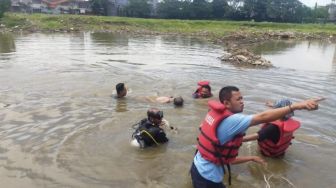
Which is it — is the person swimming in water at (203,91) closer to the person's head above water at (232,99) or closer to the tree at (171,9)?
the person's head above water at (232,99)

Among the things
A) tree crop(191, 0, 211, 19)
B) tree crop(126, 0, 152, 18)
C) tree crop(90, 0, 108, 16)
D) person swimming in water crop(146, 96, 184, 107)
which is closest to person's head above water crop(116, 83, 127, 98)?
person swimming in water crop(146, 96, 184, 107)

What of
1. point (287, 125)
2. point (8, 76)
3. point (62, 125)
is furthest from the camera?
point (8, 76)

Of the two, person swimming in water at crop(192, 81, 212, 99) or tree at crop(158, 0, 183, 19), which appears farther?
tree at crop(158, 0, 183, 19)

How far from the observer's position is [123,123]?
10234 mm

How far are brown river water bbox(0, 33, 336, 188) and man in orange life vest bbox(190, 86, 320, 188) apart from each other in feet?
5.92

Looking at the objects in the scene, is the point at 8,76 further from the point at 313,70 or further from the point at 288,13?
the point at 288,13

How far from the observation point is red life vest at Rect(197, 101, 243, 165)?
486cm

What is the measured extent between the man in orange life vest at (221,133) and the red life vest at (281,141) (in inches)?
99.6

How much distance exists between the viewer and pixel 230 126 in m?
4.77

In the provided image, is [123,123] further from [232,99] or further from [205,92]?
[232,99]

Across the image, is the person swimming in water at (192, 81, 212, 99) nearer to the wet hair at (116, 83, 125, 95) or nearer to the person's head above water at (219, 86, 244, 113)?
the wet hair at (116, 83, 125, 95)

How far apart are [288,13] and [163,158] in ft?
275

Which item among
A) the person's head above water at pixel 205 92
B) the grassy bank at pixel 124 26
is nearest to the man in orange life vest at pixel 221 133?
the person's head above water at pixel 205 92

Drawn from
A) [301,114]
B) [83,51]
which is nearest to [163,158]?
[301,114]
